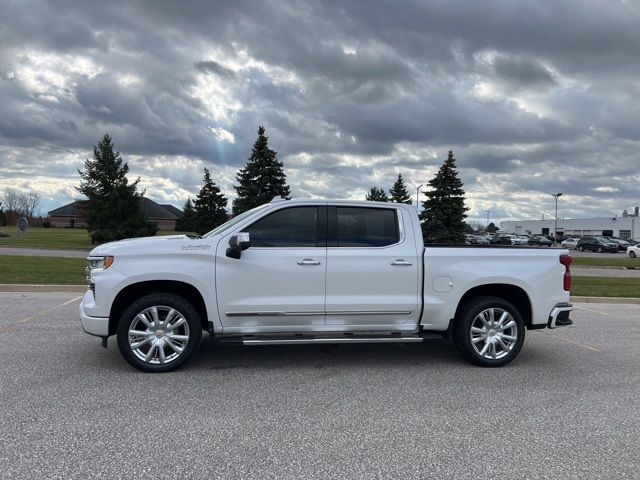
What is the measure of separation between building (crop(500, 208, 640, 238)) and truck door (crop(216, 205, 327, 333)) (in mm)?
97256

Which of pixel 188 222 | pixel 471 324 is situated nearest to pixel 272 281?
pixel 471 324

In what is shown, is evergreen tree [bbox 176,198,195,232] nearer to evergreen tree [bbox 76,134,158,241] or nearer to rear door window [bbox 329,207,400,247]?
evergreen tree [bbox 76,134,158,241]

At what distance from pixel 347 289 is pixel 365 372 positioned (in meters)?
0.93

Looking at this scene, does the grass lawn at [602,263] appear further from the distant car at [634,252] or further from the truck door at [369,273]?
the truck door at [369,273]

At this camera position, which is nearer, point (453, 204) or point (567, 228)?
point (453, 204)

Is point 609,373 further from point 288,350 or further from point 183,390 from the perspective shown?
point 183,390

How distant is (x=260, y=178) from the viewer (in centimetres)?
4012

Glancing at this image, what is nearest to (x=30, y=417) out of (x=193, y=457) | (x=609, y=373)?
(x=193, y=457)

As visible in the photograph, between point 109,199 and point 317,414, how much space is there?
37.8m

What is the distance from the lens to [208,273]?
17.1 feet

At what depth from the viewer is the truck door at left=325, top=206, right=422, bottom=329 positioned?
5.39 m

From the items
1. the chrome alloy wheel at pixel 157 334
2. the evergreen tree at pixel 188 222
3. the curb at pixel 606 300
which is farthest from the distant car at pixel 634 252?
the chrome alloy wheel at pixel 157 334

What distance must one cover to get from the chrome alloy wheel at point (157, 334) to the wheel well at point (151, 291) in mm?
256

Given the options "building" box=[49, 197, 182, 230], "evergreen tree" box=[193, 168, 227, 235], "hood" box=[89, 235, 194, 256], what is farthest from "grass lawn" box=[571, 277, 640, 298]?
"building" box=[49, 197, 182, 230]
